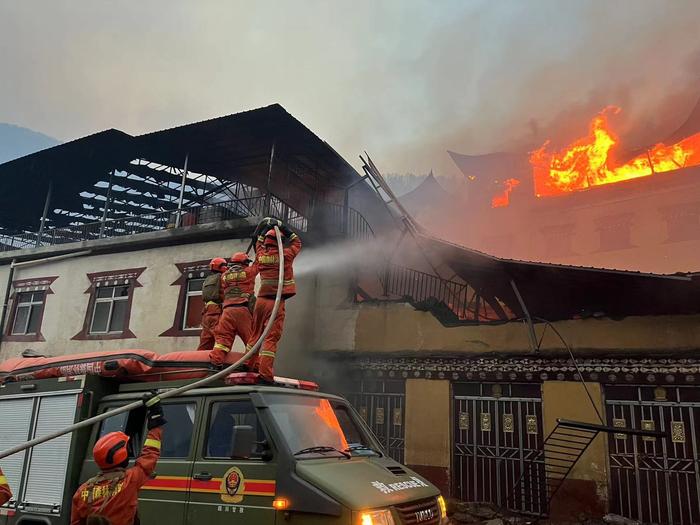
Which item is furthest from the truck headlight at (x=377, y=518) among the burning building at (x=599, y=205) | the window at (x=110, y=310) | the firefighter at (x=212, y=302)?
the burning building at (x=599, y=205)

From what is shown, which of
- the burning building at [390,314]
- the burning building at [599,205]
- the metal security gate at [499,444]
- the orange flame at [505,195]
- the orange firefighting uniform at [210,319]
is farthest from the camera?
the orange flame at [505,195]

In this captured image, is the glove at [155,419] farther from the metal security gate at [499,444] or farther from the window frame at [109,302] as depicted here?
the window frame at [109,302]

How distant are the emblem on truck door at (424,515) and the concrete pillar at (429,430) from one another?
21.1 ft

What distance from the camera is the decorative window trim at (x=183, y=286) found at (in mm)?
12953

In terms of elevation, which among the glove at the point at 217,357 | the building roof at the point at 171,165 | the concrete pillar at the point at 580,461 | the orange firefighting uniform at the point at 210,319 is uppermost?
the building roof at the point at 171,165

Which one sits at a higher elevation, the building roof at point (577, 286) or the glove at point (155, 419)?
the building roof at point (577, 286)

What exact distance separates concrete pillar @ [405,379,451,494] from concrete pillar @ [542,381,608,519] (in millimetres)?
1987

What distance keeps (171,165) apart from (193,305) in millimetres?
5641

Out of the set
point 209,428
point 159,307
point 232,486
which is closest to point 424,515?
point 232,486

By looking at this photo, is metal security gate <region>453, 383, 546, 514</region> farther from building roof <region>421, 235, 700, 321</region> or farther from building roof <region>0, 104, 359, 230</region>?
building roof <region>0, 104, 359, 230</region>

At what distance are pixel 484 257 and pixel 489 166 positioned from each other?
83.0ft

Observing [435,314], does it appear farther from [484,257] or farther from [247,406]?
[247,406]

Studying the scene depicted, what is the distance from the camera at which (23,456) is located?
5379mm

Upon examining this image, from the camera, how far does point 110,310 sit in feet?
46.9
